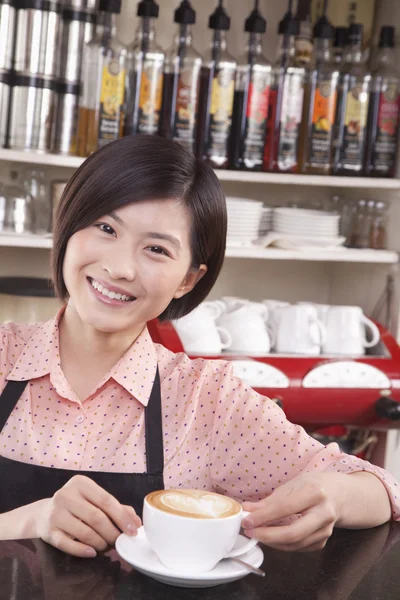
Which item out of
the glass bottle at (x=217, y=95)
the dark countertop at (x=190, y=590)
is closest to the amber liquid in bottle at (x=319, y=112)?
the glass bottle at (x=217, y=95)

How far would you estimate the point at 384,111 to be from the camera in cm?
251

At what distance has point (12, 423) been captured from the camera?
4.40 ft

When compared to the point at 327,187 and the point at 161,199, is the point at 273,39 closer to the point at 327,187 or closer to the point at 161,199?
the point at 327,187

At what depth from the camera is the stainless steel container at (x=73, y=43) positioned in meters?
2.31

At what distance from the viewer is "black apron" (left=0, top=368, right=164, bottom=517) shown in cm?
129

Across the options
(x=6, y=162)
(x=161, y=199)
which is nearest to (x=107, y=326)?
(x=161, y=199)

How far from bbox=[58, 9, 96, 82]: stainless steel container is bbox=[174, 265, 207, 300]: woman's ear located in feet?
3.52

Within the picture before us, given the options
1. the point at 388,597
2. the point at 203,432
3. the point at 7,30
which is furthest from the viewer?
the point at 7,30

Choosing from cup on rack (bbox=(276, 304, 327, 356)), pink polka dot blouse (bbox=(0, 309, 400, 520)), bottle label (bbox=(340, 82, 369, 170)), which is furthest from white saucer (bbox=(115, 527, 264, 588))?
bottle label (bbox=(340, 82, 369, 170))

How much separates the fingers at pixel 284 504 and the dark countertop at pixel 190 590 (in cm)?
4

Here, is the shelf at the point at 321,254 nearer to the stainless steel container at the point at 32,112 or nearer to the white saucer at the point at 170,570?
the stainless steel container at the point at 32,112

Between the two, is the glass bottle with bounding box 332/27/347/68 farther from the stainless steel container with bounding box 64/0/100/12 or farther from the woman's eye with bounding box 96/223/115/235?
the woman's eye with bounding box 96/223/115/235

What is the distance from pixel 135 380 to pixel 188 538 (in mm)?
539

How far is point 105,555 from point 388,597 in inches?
11.3
